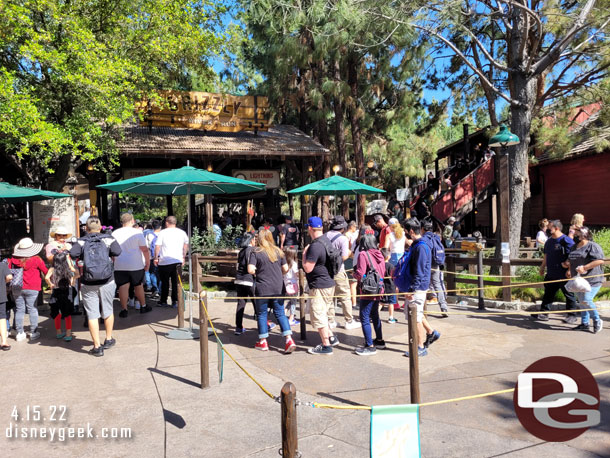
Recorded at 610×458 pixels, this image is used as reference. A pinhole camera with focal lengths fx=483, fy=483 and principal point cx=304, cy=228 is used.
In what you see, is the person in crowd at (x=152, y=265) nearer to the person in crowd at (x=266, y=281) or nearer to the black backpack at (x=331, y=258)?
the person in crowd at (x=266, y=281)

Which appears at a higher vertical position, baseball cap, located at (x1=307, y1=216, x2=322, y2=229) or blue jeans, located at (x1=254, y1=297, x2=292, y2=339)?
baseball cap, located at (x1=307, y1=216, x2=322, y2=229)

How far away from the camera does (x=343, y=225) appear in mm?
7539

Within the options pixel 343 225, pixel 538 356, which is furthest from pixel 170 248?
pixel 538 356

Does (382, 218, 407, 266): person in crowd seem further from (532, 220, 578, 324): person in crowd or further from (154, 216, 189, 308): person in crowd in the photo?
(154, 216, 189, 308): person in crowd

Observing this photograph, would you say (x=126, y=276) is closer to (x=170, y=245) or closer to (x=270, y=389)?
(x=170, y=245)

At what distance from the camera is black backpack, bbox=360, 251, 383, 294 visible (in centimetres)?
617

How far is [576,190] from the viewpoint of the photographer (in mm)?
20953

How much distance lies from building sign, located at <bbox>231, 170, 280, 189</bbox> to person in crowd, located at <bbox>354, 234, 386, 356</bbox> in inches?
458

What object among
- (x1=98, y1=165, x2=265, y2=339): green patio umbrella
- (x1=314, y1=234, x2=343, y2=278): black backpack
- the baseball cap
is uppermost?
(x1=98, y1=165, x2=265, y2=339): green patio umbrella

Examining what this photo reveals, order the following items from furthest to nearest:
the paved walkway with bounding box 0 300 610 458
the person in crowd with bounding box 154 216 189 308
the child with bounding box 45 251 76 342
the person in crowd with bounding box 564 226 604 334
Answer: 1. the person in crowd with bounding box 154 216 189 308
2. the person in crowd with bounding box 564 226 604 334
3. the child with bounding box 45 251 76 342
4. the paved walkway with bounding box 0 300 610 458

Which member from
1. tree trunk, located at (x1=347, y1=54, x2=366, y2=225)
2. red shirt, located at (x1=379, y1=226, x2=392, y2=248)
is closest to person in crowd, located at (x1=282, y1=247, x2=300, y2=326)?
red shirt, located at (x1=379, y1=226, x2=392, y2=248)

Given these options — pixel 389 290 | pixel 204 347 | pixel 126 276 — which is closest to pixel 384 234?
pixel 389 290

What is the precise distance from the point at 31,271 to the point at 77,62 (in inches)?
203

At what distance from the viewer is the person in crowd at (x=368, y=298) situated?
6199 millimetres
